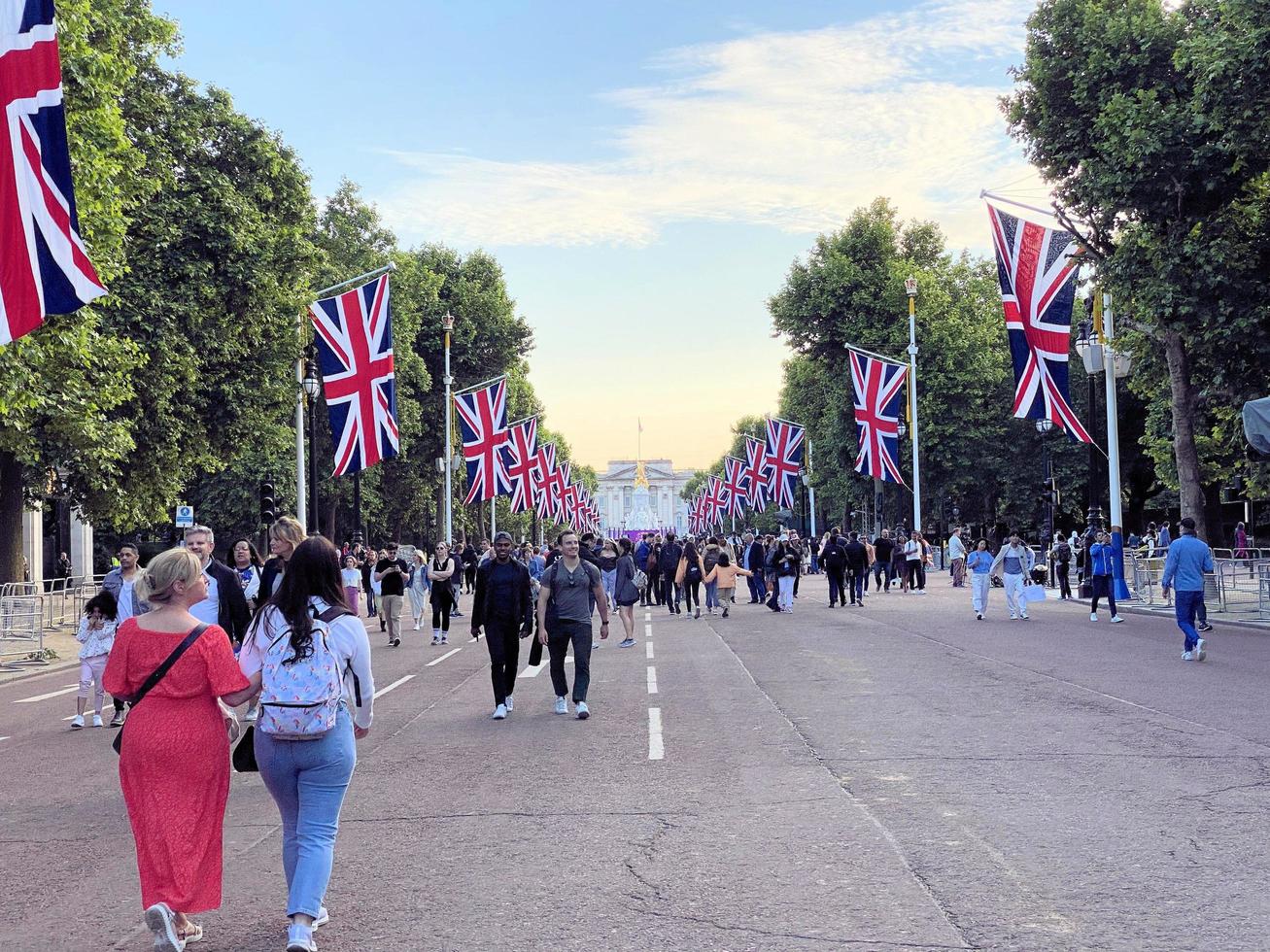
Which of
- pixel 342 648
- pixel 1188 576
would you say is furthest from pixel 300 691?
pixel 1188 576

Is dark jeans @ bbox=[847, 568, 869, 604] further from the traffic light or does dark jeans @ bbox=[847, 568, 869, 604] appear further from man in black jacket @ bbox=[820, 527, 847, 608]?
the traffic light

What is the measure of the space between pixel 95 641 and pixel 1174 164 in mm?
20931

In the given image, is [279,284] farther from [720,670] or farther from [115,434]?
[720,670]

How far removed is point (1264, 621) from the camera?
23.9m

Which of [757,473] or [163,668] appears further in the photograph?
[757,473]

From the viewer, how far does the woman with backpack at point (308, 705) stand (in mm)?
5602

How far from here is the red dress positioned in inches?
218

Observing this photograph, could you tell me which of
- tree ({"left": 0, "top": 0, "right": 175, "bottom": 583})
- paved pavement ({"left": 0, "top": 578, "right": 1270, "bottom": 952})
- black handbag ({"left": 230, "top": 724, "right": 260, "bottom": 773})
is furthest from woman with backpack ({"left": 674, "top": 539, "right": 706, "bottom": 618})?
black handbag ({"left": 230, "top": 724, "right": 260, "bottom": 773})

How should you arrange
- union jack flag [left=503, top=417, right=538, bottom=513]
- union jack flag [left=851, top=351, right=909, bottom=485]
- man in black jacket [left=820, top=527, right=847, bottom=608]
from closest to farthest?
man in black jacket [left=820, top=527, right=847, bottom=608], union jack flag [left=851, top=351, right=909, bottom=485], union jack flag [left=503, top=417, right=538, bottom=513]

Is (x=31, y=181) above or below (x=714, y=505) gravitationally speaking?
above

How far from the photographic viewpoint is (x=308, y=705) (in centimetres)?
561

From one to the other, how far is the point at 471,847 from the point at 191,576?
2582mm

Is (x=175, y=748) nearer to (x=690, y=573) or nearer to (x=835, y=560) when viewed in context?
(x=690, y=573)

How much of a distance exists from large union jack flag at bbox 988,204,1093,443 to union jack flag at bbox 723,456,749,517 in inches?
1537
